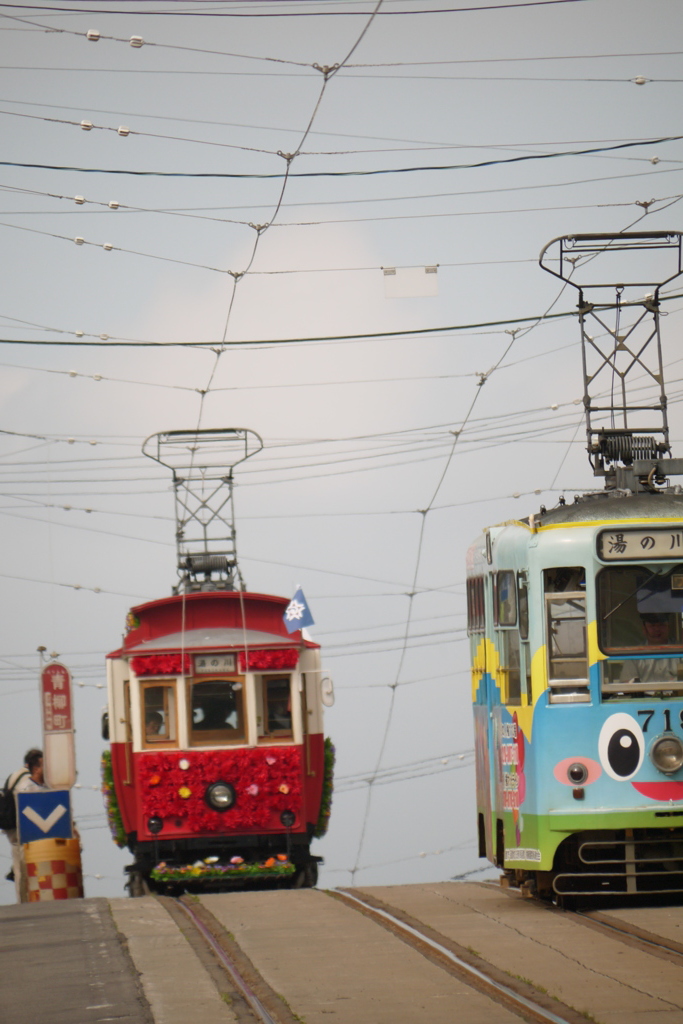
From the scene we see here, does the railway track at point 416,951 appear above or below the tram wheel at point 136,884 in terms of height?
above

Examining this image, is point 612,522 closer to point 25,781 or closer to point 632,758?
point 632,758

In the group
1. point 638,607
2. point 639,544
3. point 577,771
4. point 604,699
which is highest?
point 639,544

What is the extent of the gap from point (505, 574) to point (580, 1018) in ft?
16.2

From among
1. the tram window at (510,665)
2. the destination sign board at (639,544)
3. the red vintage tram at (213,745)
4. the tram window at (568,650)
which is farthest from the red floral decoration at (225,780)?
the destination sign board at (639,544)

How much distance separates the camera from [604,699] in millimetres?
10891

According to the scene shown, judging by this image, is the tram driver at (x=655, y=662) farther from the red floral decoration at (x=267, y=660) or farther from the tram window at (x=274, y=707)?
the tram window at (x=274, y=707)

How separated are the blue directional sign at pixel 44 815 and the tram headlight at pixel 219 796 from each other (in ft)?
8.76

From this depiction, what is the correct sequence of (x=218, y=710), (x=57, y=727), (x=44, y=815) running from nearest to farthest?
(x=44, y=815), (x=57, y=727), (x=218, y=710)

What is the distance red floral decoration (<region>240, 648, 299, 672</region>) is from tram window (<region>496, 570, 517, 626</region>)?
613 centimetres

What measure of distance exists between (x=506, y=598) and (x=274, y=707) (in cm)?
659

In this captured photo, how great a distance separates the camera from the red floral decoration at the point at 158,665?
57.4ft

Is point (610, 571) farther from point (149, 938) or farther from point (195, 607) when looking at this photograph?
point (195, 607)

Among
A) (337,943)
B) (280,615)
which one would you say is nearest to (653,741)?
(337,943)

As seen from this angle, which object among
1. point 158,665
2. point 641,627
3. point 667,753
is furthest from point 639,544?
point 158,665
